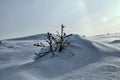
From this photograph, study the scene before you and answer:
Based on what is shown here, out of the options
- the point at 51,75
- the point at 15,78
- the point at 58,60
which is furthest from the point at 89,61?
the point at 15,78

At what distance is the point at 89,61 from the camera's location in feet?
16.4

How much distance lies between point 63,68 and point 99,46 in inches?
64.3

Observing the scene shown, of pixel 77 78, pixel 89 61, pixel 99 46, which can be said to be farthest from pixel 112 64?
pixel 99 46

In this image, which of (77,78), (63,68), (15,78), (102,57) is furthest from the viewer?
(102,57)

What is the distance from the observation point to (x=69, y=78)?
392 centimetres

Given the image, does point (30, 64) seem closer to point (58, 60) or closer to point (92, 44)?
point (58, 60)

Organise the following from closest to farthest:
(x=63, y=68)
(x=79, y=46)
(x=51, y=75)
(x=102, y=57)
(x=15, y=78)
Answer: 1. (x=15, y=78)
2. (x=51, y=75)
3. (x=63, y=68)
4. (x=102, y=57)
5. (x=79, y=46)

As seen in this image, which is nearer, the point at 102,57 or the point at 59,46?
the point at 102,57

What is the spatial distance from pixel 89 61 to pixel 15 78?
6.02 feet

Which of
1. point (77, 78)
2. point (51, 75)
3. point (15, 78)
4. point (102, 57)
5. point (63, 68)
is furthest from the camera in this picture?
point (102, 57)

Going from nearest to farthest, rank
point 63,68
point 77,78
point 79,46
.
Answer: point 77,78 < point 63,68 < point 79,46

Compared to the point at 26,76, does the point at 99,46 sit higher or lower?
higher

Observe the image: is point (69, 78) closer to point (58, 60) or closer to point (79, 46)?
point (58, 60)

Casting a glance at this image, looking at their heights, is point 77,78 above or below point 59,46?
below
